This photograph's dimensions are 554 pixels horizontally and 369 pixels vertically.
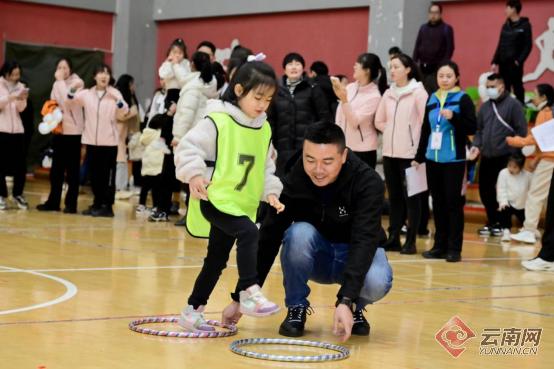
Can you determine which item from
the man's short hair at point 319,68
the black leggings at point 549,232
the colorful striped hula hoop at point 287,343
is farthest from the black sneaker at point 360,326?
the man's short hair at point 319,68

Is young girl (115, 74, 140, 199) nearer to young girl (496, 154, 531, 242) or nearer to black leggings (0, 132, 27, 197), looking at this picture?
black leggings (0, 132, 27, 197)

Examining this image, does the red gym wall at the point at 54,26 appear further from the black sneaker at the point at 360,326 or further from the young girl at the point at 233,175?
the black sneaker at the point at 360,326

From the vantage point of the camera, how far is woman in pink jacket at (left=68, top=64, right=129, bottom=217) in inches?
458

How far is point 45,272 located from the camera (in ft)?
21.9

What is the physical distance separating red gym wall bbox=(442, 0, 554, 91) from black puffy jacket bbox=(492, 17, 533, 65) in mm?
862

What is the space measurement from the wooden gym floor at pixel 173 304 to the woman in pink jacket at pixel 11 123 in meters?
1.64

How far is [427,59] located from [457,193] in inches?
221

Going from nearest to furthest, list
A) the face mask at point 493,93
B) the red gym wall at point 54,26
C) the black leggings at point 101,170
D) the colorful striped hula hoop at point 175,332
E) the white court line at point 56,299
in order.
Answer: the colorful striped hula hoop at point 175,332, the white court line at point 56,299, the black leggings at point 101,170, the face mask at point 493,93, the red gym wall at point 54,26

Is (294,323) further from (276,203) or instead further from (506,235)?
(506,235)

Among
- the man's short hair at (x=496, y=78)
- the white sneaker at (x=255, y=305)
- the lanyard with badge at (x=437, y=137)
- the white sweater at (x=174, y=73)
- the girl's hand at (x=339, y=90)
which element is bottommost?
the white sneaker at (x=255, y=305)

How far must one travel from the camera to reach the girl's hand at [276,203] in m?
4.72

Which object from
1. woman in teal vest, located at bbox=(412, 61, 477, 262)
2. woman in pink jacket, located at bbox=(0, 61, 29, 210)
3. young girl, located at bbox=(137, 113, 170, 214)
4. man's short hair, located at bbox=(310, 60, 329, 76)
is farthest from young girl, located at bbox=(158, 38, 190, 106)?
woman in teal vest, located at bbox=(412, 61, 477, 262)

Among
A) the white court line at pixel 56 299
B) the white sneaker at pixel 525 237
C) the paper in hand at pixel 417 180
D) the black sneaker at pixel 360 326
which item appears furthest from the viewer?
the white sneaker at pixel 525 237

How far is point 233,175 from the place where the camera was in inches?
184
